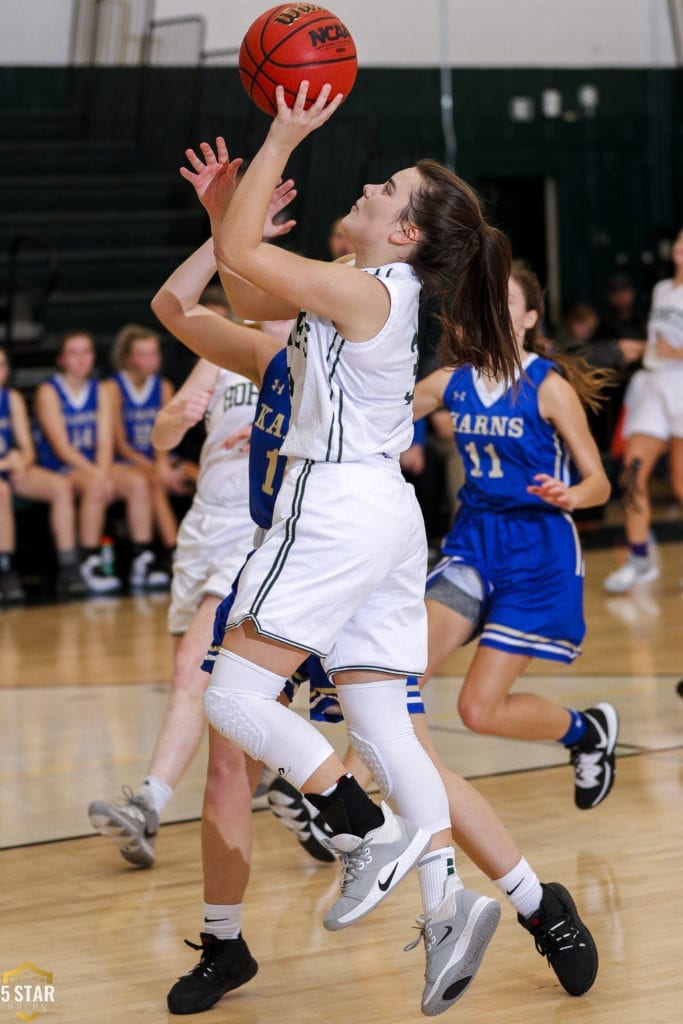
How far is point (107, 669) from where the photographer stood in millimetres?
6828

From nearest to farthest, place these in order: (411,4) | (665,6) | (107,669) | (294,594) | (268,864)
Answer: (294,594) → (268,864) → (107,669) → (411,4) → (665,6)

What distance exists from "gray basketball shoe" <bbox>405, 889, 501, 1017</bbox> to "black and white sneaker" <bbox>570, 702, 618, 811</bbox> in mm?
1510

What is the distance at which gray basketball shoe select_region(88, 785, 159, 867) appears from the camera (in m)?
3.87

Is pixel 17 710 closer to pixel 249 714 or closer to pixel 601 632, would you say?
pixel 601 632

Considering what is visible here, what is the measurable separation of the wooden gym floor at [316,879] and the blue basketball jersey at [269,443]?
0.95m

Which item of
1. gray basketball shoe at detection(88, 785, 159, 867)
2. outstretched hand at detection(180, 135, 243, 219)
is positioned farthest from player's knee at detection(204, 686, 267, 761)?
gray basketball shoe at detection(88, 785, 159, 867)

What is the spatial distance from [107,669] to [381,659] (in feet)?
13.8

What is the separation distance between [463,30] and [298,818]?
1156 cm

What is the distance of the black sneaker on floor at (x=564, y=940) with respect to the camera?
9.76ft

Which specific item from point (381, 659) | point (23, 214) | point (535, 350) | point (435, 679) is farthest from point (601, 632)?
point (23, 214)

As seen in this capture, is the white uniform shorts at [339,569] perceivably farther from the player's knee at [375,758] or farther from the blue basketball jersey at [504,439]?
the blue basketball jersey at [504,439]

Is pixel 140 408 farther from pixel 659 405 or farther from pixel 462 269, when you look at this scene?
pixel 462 269

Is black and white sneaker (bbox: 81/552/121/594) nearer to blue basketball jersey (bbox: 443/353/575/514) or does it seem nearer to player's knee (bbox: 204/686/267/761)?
blue basketball jersey (bbox: 443/353/575/514)

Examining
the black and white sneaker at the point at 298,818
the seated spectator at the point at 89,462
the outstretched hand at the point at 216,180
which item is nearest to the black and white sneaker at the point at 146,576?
the seated spectator at the point at 89,462
